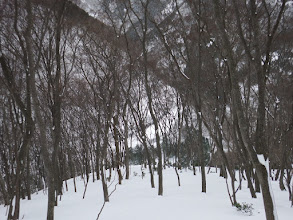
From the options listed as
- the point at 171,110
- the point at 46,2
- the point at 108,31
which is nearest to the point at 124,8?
the point at 108,31

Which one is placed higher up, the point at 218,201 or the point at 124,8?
the point at 124,8

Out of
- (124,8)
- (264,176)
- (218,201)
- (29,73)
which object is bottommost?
(218,201)

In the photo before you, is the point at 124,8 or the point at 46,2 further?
the point at 124,8

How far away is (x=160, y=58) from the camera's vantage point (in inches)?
473

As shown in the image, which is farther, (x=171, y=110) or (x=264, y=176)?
(x=171, y=110)

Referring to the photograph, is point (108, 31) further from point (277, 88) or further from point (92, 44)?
point (277, 88)

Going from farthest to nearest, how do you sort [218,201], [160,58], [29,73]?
1. [160,58]
2. [218,201]
3. [29,73]

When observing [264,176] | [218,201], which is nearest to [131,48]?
[218,201]

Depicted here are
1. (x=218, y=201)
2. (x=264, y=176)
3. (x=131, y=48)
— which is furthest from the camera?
(x=131, y=48)

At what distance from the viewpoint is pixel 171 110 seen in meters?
19.6

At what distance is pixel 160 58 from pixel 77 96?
14.9ft

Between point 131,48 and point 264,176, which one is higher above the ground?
point 131,48

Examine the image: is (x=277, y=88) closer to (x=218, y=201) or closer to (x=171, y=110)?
(x=218, y=201)

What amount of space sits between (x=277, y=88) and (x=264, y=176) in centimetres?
809
